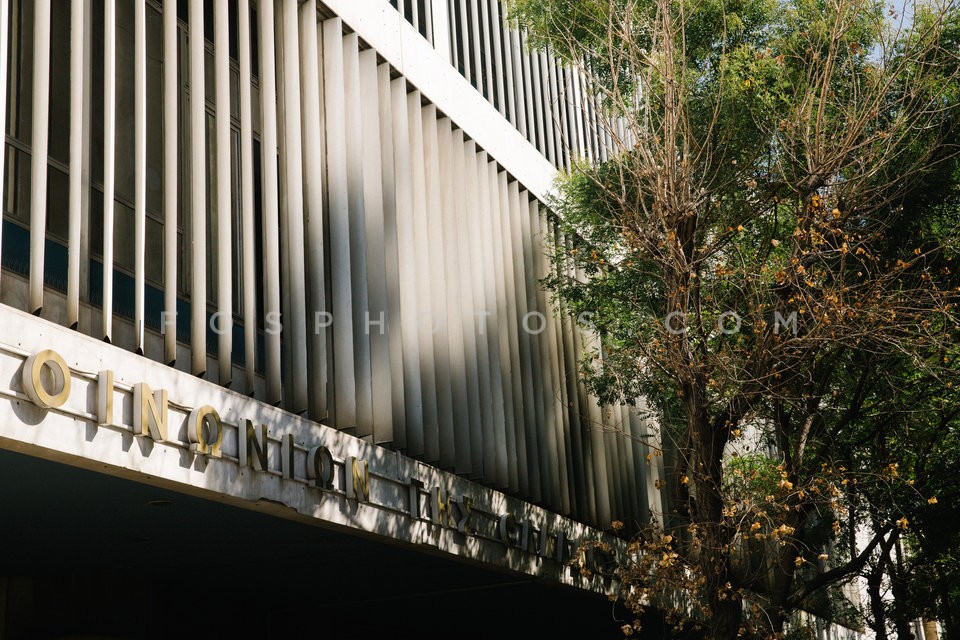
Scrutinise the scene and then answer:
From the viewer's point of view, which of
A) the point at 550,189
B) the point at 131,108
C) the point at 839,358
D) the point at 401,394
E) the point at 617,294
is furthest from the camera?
the point at 550,189

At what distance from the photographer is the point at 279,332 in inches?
437

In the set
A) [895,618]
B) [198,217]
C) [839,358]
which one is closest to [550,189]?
[839,358]

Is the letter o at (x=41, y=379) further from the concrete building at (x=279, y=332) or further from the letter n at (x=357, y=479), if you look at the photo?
the letter n at (x=357, y=479)

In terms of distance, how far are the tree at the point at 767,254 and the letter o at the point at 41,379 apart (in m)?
5.60

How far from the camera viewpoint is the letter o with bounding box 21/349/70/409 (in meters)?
7.66

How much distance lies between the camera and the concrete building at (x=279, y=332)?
9047 mm

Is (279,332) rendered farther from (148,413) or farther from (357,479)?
(148,413)

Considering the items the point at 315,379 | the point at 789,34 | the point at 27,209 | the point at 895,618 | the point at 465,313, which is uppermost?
the point at 789,34

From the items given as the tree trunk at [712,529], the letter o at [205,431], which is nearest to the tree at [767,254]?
the tree trunk at [712,529]

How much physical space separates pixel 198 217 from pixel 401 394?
12.4 feet

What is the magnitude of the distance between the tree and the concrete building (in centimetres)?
171

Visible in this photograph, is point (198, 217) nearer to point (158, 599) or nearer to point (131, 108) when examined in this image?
point (131, 108)

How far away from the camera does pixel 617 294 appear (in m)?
15.9

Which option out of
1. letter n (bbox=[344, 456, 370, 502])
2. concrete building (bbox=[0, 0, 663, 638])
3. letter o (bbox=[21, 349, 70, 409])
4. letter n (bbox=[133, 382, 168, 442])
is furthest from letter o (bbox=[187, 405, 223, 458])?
letter n (bbox=[344, 456, 370, 502])
